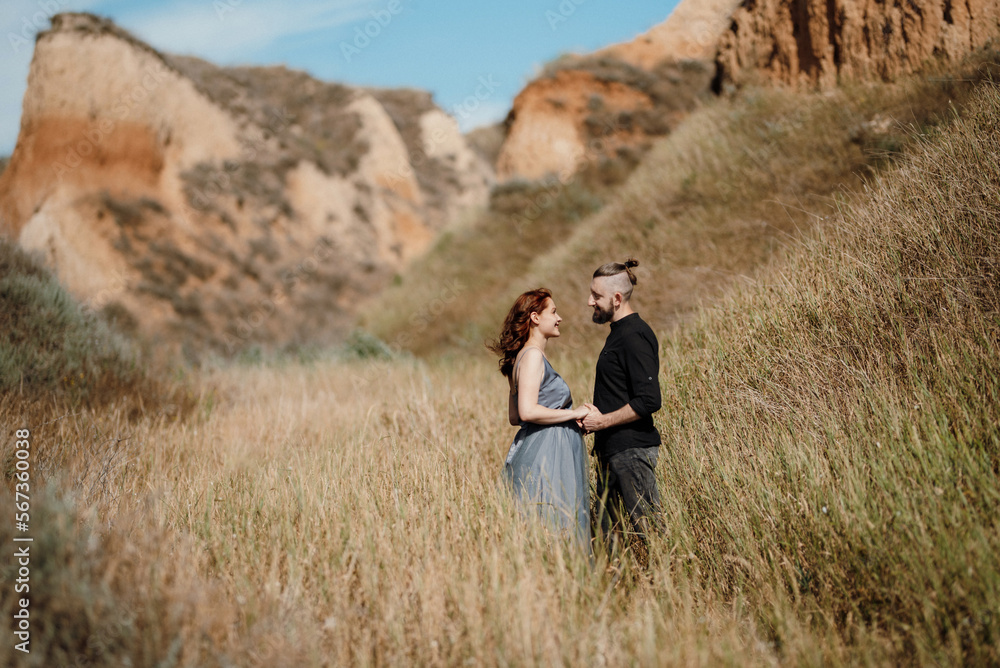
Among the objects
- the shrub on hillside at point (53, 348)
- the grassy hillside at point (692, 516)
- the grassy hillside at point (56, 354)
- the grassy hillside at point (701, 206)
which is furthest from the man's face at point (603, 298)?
the shrub on hillside at point (53, 348)

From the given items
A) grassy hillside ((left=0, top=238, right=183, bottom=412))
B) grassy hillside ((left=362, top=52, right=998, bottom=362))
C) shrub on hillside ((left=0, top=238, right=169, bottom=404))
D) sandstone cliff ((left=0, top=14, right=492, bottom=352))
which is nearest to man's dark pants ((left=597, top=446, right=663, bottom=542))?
grassy hillside ((left=362, top=52, right=998, bottom=362))

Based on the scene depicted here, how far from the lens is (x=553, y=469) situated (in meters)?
Result: 3.25

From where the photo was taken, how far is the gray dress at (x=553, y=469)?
318 cm

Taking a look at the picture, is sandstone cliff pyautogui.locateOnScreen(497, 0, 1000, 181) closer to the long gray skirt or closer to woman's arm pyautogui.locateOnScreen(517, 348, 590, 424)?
woman's arm pyautogui.locateOnScreen(517, 348, 590, 424)

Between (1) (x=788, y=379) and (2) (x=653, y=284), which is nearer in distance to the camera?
(1) (x=788, y=379)

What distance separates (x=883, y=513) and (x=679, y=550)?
106cm

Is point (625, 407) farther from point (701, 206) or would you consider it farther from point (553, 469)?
point (701, 206)

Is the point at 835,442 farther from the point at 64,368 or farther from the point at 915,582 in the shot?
the point at 64,368

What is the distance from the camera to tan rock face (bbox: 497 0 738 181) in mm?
16703

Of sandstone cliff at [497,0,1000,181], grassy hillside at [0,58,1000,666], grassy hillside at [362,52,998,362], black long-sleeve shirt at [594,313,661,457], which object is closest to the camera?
grassy hillside at [0,58,1000,666]

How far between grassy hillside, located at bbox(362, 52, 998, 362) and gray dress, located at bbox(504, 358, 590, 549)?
3487 mm

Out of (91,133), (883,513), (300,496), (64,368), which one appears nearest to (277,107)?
(91,133)

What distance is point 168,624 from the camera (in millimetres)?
2154

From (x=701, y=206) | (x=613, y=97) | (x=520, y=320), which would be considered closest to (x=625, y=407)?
(x=520, y=320)
